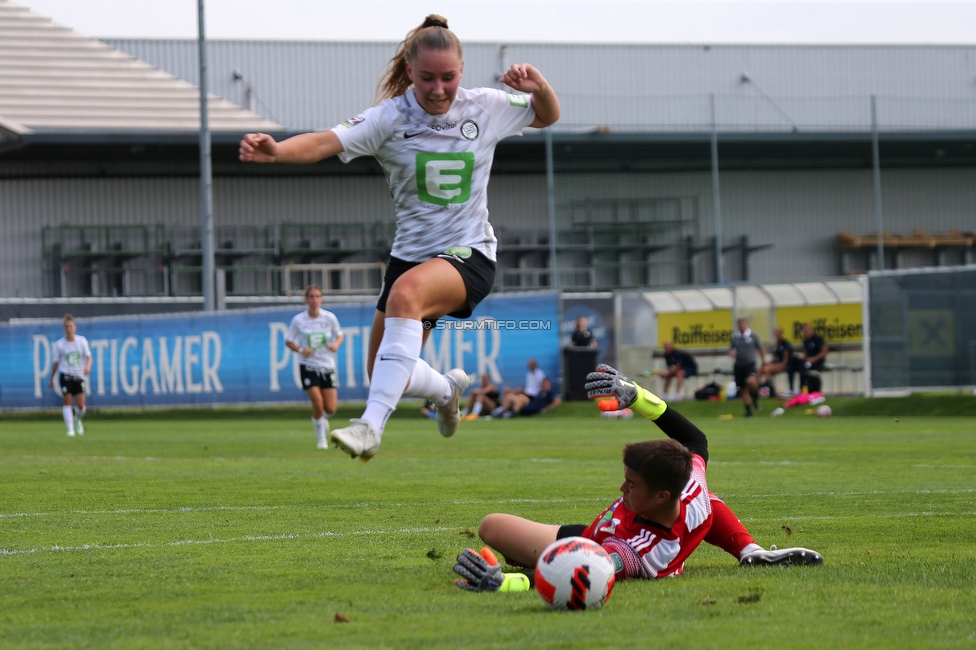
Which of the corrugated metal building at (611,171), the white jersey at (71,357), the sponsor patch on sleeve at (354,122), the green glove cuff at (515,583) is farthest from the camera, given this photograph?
the corrugated metal building at (611,171)

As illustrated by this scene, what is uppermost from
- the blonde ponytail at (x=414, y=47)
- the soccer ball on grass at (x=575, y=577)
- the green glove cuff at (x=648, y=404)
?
the blonde ponytail at (x=414, y=47)

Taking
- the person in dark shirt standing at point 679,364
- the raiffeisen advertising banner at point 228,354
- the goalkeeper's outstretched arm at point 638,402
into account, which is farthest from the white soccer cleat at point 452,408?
the person in dark shirt standing at point 679,364

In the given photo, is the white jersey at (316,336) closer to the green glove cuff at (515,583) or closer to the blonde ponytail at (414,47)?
the blonde ponytail at (414,47)

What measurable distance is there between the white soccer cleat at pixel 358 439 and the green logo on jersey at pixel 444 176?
4.35ft

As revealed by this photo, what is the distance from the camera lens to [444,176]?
636cm

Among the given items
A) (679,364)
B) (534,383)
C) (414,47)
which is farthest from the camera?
(679,364)

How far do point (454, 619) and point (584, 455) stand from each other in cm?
963

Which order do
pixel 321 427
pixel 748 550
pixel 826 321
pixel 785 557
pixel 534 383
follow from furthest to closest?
pixel 826 321
pixel 534 383
pixel 321 427
pixel 748 550
pixel 785 557

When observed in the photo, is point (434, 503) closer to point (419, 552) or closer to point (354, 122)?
point (419, 552)

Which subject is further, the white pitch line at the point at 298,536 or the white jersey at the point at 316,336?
the white jersey at the point at 316,336

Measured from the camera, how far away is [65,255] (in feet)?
130

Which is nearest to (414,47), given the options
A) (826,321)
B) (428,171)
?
(428,171)

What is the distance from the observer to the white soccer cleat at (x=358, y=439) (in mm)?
5453

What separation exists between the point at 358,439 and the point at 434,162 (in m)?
1.61
